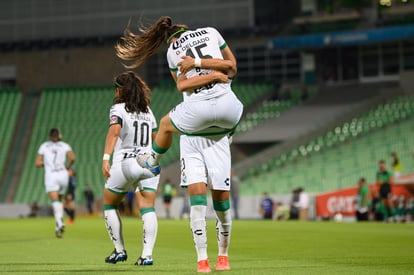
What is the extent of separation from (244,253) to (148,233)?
3.38 m

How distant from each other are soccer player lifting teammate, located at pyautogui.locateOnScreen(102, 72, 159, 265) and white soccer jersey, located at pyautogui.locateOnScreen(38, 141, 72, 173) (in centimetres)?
881

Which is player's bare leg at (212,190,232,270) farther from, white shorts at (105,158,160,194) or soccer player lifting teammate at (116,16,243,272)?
white shorts at (105,158,160,194)

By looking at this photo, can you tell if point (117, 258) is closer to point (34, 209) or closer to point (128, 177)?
point (128, 177)

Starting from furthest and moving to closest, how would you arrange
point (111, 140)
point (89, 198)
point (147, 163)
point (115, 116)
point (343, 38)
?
point (343, 38)
point (89, 198)
point (115, 116)
point (111, 140)
point (147, 163)

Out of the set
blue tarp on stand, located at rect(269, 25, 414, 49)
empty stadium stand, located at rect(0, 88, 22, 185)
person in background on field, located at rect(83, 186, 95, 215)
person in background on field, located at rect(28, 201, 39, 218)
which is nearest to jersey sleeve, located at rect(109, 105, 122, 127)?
person in background on field, located at rect(83, 186, 95, 215)

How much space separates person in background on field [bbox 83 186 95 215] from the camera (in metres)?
45.8

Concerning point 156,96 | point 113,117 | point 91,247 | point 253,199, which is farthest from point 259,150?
point 113,117

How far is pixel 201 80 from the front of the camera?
10.5 meters

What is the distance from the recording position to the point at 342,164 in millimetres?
43188

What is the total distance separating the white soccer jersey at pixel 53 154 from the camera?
71.4ft

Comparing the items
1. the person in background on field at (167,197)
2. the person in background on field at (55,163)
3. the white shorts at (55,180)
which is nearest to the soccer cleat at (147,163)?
the person in background on field at (55,163)

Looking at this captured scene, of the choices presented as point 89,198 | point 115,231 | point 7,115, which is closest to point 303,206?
point 89,198

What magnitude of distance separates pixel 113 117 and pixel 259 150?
39.3m

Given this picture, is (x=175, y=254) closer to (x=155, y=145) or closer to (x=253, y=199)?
(x=155, y=145)
